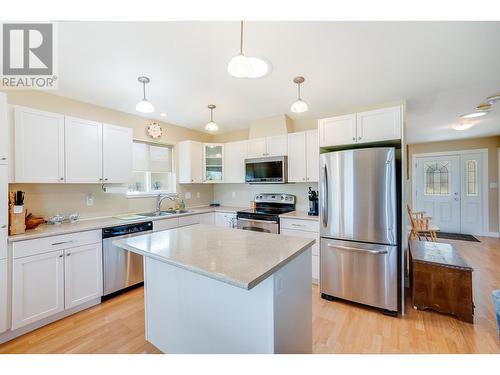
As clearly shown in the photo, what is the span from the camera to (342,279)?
2535 mm

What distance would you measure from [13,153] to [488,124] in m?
7.21

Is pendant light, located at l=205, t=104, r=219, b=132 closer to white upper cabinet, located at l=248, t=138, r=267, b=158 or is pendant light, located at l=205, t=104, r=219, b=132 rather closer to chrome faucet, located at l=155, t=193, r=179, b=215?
white upper cabinet, located at l=248, t=138, r=267, b=158

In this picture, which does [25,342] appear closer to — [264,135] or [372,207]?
[372,207]

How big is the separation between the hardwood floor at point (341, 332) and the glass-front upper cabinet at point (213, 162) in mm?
2397

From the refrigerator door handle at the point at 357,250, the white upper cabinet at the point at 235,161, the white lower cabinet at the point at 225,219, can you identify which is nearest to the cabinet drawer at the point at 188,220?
Answer: the white lower cabinet at the point at 225,219

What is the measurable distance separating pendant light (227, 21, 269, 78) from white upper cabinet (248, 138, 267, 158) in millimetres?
2400

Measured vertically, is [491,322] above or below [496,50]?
below

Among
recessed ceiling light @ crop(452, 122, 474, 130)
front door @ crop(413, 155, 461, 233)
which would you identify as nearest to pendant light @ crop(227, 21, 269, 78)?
recessed ceiling light @ crop(452, 122, 474, 130)

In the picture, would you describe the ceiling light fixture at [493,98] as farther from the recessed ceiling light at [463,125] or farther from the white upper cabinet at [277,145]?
the white upper cabinet at [277,145]

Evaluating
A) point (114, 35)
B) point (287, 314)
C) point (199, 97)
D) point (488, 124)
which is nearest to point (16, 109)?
point (114, 35)

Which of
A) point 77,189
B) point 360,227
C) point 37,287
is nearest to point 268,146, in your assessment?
point 360,227

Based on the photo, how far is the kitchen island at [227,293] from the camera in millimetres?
1224
